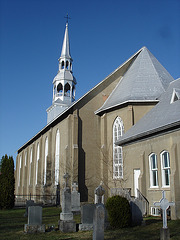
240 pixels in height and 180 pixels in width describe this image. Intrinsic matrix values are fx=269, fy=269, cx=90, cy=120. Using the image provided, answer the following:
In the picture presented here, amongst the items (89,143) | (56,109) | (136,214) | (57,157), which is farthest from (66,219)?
(56,109)

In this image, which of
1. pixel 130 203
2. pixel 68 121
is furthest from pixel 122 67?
pixel 130 203

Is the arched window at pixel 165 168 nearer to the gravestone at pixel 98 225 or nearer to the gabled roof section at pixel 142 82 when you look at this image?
the gabled roof section at pixel 142 82

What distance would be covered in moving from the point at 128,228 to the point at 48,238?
11.3ft

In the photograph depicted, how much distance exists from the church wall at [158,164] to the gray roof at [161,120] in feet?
1.85

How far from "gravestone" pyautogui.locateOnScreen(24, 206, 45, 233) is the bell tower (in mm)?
26007

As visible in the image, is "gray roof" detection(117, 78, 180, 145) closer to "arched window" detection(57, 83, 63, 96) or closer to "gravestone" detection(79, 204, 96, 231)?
"gravestone" detection(79, 204, 96, 231)

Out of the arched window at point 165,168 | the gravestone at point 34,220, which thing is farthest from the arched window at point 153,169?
the gravestone at point 34,220

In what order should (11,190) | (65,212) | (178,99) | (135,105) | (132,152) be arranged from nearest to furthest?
(65,212)
(178,99)
(132,152)
(135,105)
(11,190)

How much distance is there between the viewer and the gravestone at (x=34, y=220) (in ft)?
36.9

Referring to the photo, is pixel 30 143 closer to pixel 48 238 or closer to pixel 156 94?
pixel 156 94

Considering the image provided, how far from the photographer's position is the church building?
16078 millimetres

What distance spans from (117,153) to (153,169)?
690 centimetres

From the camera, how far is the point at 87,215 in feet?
38.8

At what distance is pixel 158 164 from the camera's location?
1634 centimetres
